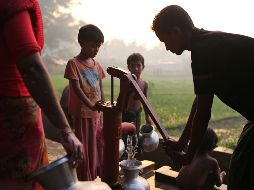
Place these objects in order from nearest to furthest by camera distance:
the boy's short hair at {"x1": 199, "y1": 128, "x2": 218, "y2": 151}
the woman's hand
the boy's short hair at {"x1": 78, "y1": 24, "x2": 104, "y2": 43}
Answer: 1. the woman's hand
2. the boy's short hair at {"x1": 199, "y1": 128, "x2": 218, "y2": 151}
3. the boy's short hair at {"x1": 78, "y1": 24, "x2": 104, "y2": 43}

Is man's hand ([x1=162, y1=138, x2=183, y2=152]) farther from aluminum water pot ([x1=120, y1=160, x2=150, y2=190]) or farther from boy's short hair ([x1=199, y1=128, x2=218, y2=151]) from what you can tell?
boy's short hair ([x1=199, y1=128, x2=218, y2=151])

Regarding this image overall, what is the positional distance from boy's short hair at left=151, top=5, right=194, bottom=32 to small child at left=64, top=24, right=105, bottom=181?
1597mm

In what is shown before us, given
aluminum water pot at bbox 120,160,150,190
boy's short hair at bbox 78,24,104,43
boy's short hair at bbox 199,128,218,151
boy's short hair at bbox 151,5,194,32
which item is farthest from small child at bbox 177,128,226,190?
boy's short hair at bbox 78,24,104,43

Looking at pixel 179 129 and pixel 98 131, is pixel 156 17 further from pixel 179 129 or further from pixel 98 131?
pixel 179 129

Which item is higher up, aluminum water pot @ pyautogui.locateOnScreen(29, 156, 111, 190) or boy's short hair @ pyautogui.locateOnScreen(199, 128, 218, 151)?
aluminum water pot @ pyautogui.locateOnScreen(29, 156, 111, 190)

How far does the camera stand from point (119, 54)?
102 metres

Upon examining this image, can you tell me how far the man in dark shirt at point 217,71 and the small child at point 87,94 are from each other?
1601 mm

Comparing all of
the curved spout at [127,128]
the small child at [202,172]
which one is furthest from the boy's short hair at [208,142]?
the curved spout at [127,128]

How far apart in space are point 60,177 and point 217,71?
3.47ft

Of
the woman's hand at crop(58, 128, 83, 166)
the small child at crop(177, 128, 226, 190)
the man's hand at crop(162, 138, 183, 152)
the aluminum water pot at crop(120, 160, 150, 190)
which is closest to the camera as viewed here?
the woman's hand at crop(58, 128, 83, 166)

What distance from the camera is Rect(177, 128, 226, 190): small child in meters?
3.03

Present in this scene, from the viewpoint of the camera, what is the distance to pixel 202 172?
307 cm

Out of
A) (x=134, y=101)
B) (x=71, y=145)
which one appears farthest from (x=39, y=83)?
(x=134, y=101)

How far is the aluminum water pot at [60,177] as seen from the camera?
1.66 m
